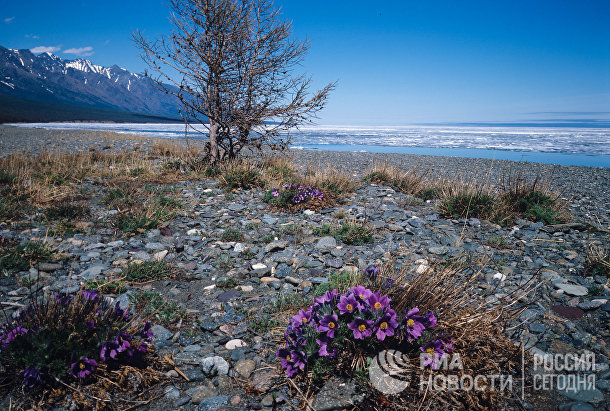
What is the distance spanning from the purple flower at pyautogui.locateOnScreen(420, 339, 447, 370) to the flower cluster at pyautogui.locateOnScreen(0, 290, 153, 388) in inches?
79.7

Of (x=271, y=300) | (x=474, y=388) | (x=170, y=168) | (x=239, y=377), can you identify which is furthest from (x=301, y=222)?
(x=170, y=168)

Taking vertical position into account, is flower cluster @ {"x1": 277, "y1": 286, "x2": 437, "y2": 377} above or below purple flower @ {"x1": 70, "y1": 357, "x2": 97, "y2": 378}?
above

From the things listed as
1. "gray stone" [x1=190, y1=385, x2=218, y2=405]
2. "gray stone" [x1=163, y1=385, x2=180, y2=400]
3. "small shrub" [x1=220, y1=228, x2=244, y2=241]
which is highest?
"small shrub" [x1=220, y1=228, x2=244, y2=241]

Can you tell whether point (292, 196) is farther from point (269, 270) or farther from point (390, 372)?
point (390, 372)

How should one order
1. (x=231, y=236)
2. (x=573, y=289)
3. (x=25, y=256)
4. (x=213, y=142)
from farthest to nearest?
(x=213, y=142), (x=231, y=236), (x=25, y=256), (x=573, y=289)

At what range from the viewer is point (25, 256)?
3.87m

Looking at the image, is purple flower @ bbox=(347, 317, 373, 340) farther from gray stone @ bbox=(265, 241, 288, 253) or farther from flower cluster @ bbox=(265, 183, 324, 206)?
flower cluster @ bbox=(265, 183, 324, 206)

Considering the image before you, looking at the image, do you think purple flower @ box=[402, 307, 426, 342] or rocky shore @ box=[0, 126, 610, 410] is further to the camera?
rocky shore @ box=[0, 126, 610, 410]

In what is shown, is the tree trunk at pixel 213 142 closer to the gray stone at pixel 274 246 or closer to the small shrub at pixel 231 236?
the small shrub at pixel 231 236

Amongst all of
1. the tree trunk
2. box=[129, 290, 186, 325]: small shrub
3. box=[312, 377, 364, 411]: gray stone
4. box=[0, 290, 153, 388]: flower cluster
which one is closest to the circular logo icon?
box=[312, 377, 364, 411]: gray stone

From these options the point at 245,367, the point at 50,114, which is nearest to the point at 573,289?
the point at 245,367

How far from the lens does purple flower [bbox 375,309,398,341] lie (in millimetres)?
2031

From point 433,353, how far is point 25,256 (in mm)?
4636

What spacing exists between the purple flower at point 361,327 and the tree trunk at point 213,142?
8.85 m
